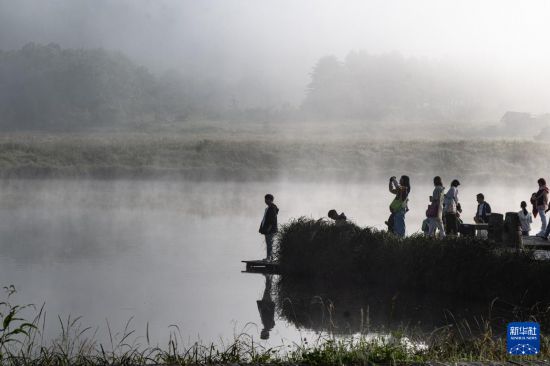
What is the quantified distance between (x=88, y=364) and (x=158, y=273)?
62.9 ft

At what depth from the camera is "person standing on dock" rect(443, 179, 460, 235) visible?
22578mm

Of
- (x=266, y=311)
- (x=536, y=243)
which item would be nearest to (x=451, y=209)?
(x=536, y=243)

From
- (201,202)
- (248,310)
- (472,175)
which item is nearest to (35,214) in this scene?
(201,202)

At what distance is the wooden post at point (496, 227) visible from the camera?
20.1 m

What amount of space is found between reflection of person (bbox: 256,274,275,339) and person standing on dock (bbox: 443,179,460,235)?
491 cm

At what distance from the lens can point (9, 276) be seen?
2639cm

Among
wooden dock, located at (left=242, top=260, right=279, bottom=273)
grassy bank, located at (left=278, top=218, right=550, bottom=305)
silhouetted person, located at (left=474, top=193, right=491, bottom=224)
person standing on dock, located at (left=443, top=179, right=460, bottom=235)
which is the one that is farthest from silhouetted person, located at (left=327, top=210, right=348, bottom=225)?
silhouetted person, located at (left=474, top=193, right=491, bottom=224)

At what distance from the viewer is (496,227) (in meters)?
20.3

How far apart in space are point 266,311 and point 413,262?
3703 mm

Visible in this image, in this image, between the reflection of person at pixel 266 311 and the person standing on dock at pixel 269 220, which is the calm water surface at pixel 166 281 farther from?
the person standing on dock at pixel 269 220

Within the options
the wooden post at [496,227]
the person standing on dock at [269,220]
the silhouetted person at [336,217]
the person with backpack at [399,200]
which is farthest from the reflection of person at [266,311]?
the wooden post at [496,227]

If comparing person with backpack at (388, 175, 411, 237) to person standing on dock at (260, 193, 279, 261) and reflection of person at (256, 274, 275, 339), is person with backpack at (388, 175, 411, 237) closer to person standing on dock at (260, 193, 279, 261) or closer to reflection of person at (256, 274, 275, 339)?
person standing on dock at (260, 193, 279, 261)

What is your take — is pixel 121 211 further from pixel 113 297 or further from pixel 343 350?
pixel 343 350

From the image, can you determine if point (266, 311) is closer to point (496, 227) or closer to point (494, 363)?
point (496, 227)
